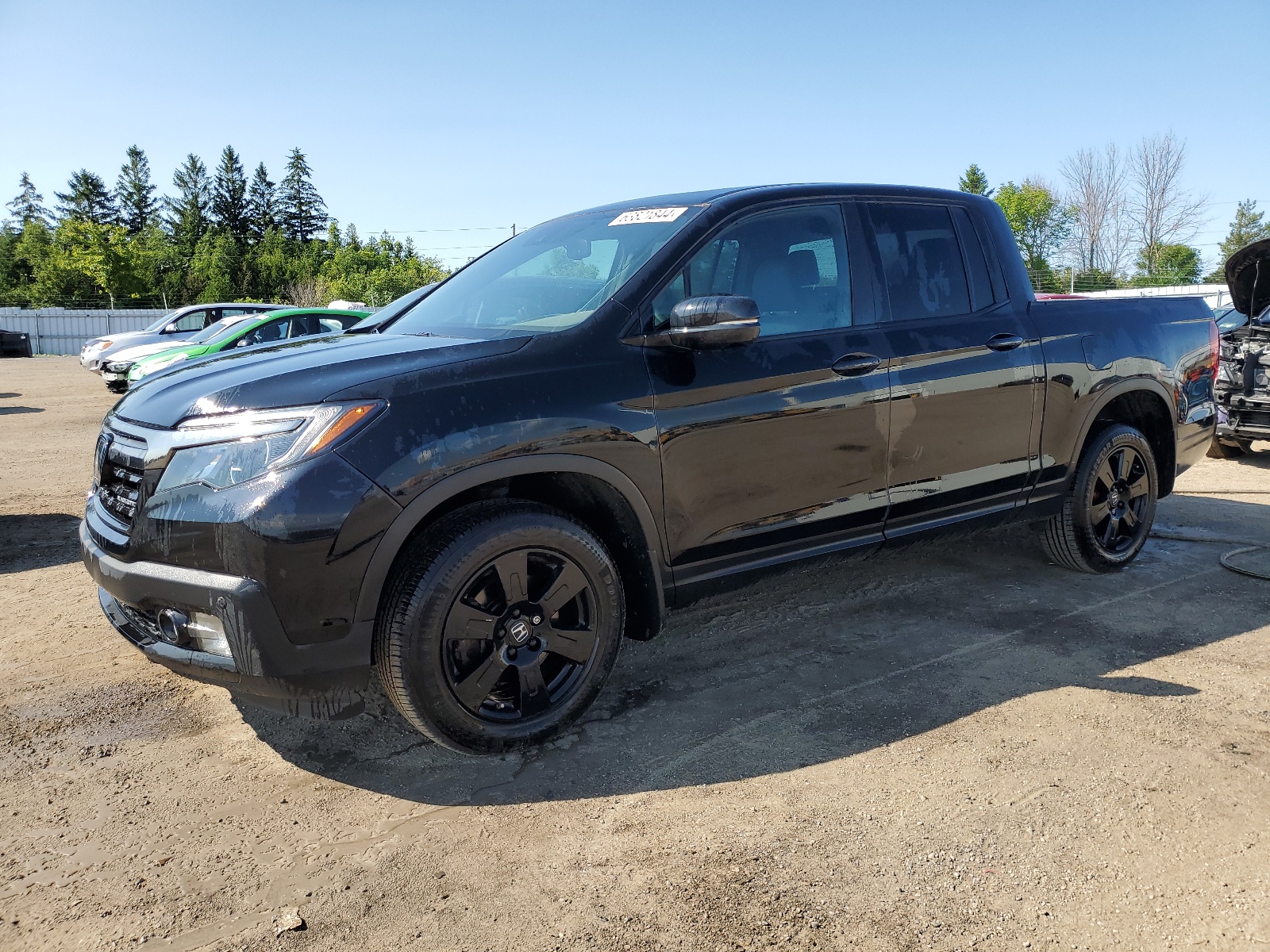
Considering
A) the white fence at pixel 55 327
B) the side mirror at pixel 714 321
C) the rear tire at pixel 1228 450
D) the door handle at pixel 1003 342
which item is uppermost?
the white fence at pixel 55 327

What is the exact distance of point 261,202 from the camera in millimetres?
99438

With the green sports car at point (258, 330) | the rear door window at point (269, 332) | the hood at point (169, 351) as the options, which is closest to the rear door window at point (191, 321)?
the hood at point (169, 351)

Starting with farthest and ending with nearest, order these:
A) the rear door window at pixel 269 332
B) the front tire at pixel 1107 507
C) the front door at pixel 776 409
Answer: the rear door window at pixel 269 332
the front tire at pixel 1107 507
the front door at pixel 776 409

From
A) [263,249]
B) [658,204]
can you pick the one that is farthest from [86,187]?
[658,204]

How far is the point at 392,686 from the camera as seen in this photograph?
116 inches

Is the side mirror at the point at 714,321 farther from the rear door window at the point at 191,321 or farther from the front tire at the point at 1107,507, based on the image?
the rear door window at the point at 191,321

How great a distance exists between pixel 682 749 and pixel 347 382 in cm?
162

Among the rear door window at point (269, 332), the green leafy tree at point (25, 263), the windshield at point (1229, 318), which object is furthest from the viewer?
the green leafy tree at point (25, 263)

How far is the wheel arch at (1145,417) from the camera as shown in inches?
190

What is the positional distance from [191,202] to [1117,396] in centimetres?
10471

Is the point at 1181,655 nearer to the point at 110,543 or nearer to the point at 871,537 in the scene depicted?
the point at 871,537

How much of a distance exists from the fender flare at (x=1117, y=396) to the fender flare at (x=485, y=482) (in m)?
2.53

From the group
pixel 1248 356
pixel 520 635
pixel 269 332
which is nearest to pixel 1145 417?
pixel 520 635

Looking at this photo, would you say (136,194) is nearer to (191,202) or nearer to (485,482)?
(191,202)
